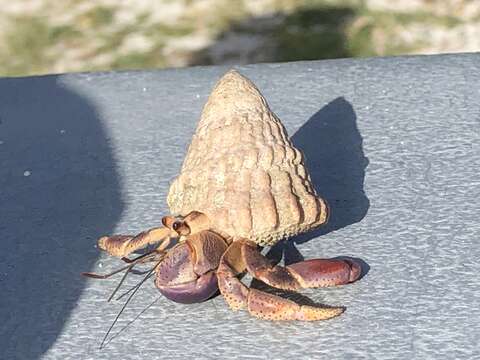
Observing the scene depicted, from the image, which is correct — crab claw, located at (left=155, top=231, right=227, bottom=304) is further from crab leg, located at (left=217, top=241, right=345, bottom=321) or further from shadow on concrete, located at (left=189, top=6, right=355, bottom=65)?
shadow on concrete, located at (left=189, top=6, right=355, bottom=65)

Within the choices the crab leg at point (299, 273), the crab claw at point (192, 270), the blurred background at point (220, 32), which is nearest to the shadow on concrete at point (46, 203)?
the crab claw at point (192, 270)

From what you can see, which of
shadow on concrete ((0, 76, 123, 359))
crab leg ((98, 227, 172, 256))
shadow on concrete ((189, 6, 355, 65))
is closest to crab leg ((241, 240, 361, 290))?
crab leg ((98, 227, 172, 256))

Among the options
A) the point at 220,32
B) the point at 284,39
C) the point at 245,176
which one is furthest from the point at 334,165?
the point at 220,32

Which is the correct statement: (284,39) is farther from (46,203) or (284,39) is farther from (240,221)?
(240,221)

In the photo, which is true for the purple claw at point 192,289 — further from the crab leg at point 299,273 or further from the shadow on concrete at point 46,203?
the shadow on concrete at point 46,203

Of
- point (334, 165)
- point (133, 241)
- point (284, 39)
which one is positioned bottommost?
point (133, 241)
